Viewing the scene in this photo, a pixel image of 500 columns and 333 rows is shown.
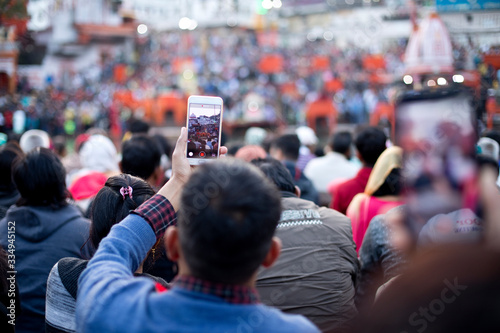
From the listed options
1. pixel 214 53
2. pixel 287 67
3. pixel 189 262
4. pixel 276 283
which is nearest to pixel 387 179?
pixel 276 283

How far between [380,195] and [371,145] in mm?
790

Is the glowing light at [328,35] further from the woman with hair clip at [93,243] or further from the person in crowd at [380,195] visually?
the woman with hair clip at [93,243]

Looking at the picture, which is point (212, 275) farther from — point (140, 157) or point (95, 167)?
point (95, 167)

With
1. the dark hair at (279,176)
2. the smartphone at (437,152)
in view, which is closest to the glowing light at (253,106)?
the dark hair at (279,176)

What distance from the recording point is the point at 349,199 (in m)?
3.63

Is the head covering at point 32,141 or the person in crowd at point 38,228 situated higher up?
the head covering at point 32,141

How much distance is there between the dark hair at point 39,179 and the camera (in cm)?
256

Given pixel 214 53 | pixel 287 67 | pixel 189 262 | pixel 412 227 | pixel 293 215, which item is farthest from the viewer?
pixel 214 53

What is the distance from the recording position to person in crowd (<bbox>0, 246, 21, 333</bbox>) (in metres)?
1.75

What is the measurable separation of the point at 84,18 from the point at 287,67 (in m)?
15.4

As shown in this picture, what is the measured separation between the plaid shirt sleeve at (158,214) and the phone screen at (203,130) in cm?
36

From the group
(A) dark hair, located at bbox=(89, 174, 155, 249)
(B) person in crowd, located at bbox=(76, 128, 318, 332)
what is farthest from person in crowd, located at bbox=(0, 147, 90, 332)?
(B) person in crowd, located at bbox=(76, 128, 318, 332)

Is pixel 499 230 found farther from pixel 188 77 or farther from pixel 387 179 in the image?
pixel 188 77

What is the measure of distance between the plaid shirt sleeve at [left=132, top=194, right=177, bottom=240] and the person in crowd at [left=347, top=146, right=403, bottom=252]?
5.93ft
